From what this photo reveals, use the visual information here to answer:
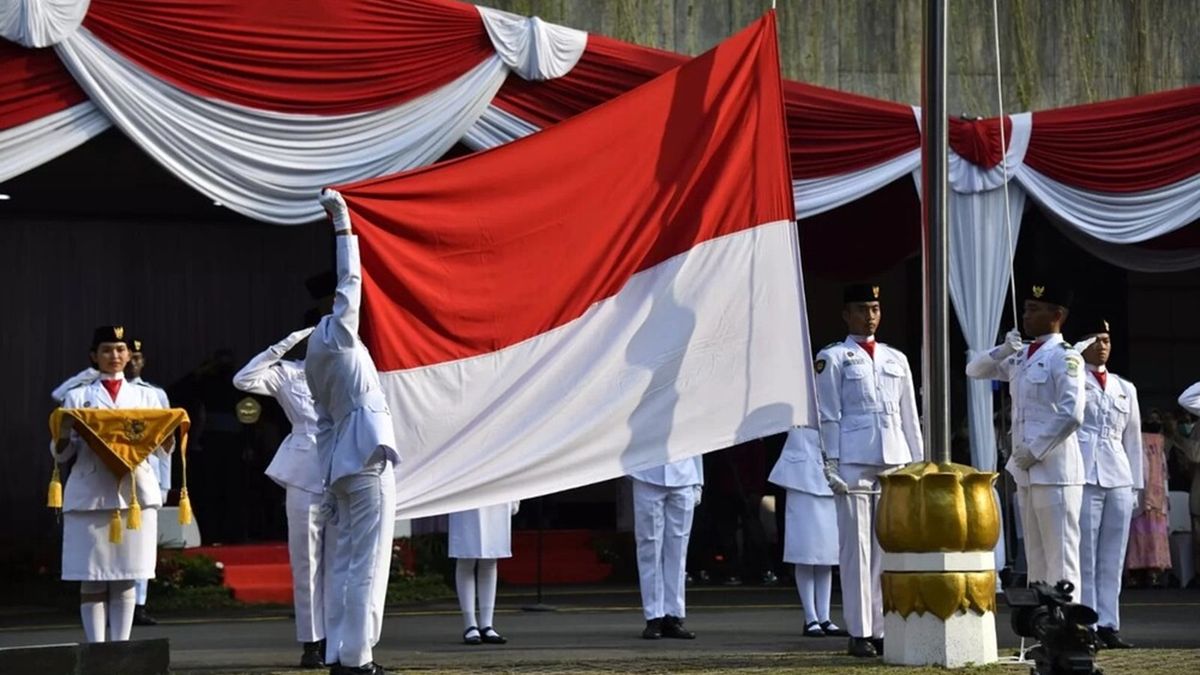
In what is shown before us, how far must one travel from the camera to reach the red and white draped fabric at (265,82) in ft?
41.2

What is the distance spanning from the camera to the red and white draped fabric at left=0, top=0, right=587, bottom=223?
494 inches

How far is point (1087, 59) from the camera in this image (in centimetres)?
1716

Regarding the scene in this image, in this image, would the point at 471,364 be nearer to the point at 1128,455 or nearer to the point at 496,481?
the point at 496,481

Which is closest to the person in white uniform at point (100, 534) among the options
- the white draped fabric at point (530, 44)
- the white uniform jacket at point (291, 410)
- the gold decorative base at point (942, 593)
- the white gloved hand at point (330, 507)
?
the white uniform jacket at point (291, 410)

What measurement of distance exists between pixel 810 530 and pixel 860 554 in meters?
2.18

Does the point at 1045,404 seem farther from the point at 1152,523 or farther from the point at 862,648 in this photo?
the point at 1152,523

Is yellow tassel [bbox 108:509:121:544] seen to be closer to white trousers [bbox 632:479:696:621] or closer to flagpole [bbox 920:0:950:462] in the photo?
white trousers [bbox 632:479:696:621]

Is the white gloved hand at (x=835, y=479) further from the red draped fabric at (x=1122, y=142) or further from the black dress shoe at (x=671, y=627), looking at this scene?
A: the red draped fabric at (x=1122, y=142)

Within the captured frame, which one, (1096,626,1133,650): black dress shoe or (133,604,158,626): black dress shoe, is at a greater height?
(133,604,158,626): black dress shoe

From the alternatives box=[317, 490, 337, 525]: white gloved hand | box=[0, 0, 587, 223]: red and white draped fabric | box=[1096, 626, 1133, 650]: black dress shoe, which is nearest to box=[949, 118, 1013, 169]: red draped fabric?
box=[0, 0, 587, 223]: red and white draped fabric

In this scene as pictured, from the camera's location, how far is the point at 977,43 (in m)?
16.9

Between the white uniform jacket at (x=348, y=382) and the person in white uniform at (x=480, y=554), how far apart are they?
8.96 feet

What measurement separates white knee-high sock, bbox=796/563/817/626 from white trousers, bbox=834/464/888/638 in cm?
167

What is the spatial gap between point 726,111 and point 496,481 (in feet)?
7.29
